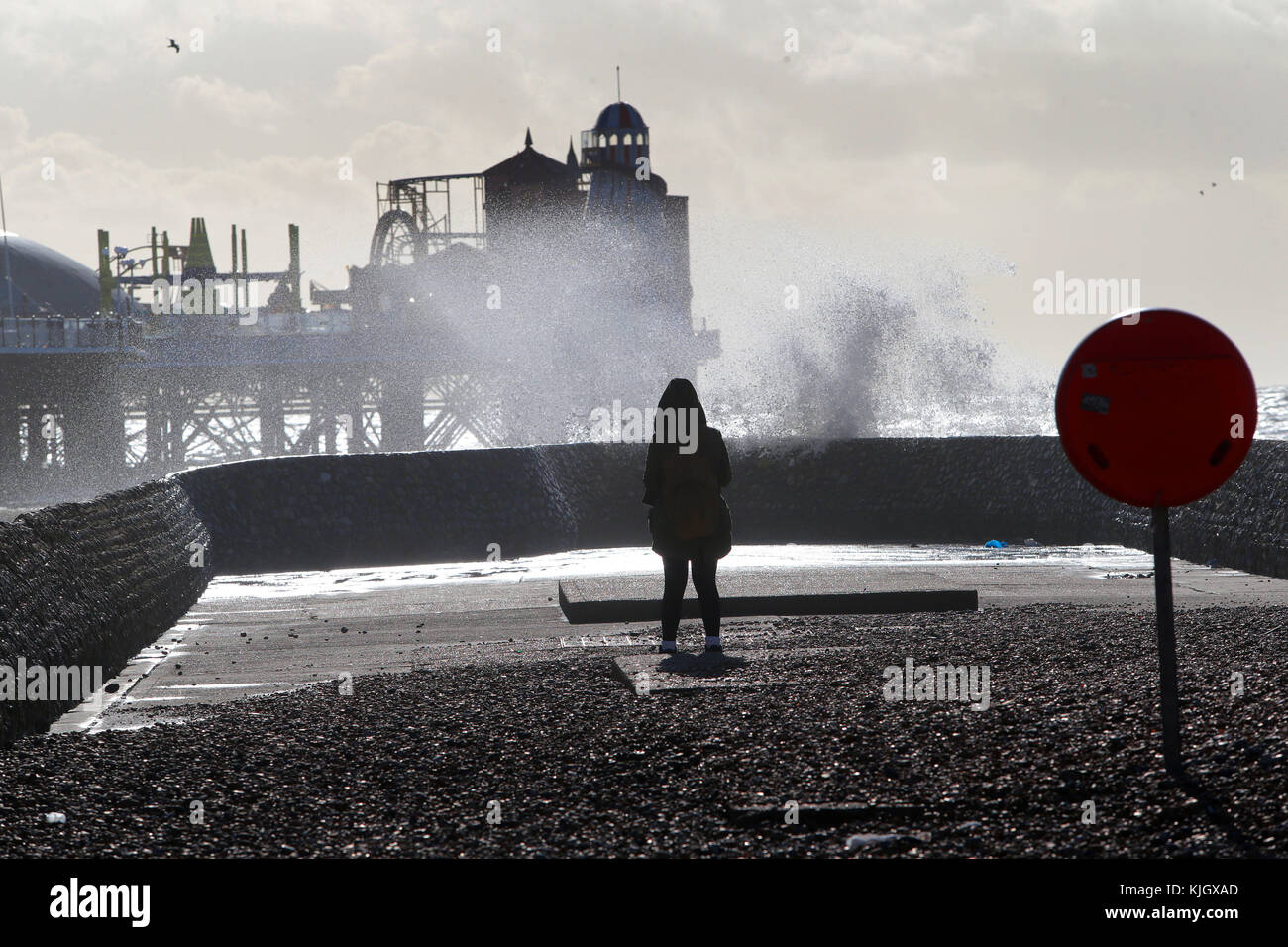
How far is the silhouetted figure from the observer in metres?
8.23

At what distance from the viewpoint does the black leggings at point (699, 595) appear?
8.26 metres

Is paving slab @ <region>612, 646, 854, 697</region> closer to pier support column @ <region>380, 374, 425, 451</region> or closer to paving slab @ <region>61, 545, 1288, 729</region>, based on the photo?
paving slab @ <region>61, 545, 1288, 729</region>

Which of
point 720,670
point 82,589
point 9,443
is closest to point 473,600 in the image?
point 82,589

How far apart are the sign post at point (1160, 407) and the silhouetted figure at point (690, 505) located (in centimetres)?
382

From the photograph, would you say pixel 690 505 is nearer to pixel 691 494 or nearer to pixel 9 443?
pixel 691 494

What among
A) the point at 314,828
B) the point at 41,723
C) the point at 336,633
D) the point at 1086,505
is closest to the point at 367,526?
the point at 336,633

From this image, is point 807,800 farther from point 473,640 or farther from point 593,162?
point 593,162

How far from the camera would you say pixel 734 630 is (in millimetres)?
9828

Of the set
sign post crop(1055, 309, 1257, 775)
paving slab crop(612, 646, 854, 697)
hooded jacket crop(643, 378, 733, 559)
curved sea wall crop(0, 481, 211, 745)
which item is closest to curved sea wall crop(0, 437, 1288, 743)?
curved sea wall crop(0, 481, 211, 745)

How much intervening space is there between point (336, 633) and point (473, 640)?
1.38 meters

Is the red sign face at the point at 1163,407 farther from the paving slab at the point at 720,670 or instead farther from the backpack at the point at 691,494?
the backpack at the point at 691,494

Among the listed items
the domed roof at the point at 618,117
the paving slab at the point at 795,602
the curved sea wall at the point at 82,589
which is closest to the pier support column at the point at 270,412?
the domed roof at the point at 618,117

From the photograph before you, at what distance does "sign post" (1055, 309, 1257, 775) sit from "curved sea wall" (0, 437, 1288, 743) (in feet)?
18.5

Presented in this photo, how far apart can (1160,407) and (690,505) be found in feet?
13.4
